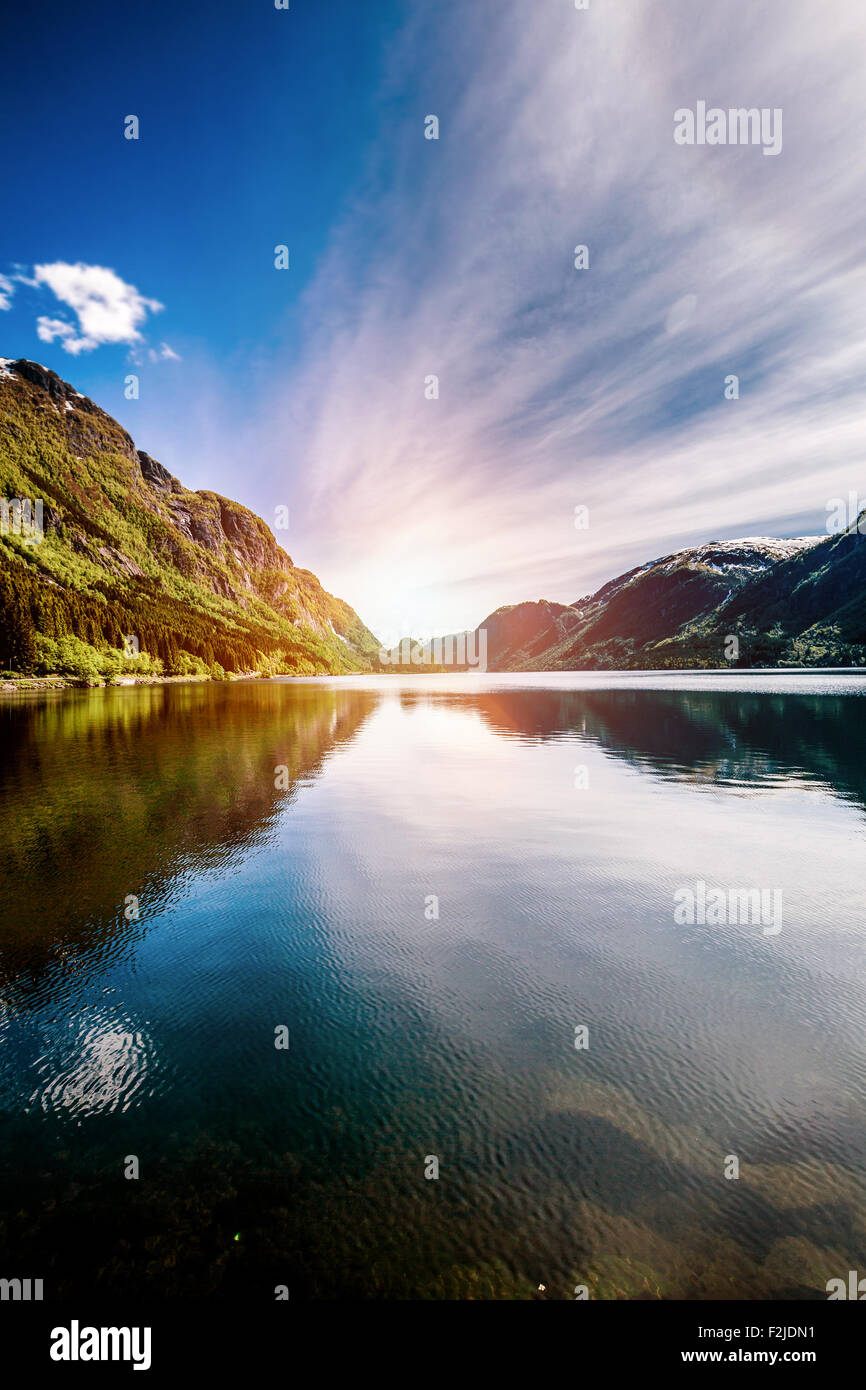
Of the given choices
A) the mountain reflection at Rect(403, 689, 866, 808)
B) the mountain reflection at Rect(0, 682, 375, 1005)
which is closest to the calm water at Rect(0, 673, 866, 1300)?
the mountain reflection at Rect(0, 682, 375, 1005)

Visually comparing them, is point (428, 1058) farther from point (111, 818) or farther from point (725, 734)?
point (725, 734)

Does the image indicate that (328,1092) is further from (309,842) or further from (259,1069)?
(309,842)

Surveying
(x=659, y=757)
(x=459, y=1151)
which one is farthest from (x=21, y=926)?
(x=659, y=757)

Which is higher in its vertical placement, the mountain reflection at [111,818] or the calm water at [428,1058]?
the mountain reflection at [111,818]

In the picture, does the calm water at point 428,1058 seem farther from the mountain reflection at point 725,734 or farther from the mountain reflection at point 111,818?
the mountain reflection at point 725,734

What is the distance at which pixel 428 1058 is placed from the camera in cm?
938

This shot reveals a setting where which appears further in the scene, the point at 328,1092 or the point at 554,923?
the point at 554,923

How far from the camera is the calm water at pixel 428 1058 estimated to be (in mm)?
6172

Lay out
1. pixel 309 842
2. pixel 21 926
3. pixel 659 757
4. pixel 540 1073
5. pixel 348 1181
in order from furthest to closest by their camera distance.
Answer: pixel 659 757
pixel 309 842
pixel 21 926
pixel 540 1073
pixel 348 1181

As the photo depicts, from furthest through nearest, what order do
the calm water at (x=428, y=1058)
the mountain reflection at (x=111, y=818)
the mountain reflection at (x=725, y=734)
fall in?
the mountain reflection at (x=725, y=734) → the mountain reflection at (x=111, y=818) → the calm water at (x=428, y=1058)

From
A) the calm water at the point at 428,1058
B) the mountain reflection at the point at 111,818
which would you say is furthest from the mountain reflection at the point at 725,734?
the mountain reflection at the point at 111,818
